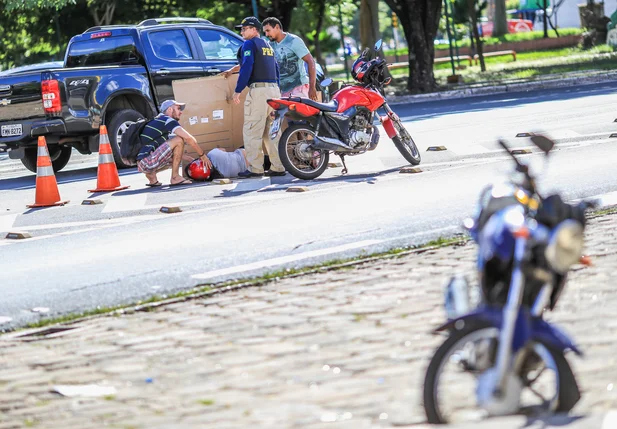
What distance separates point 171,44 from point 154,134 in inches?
155

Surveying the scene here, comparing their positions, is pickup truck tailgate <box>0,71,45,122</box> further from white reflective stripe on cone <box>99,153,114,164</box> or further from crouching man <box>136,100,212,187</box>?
crouching man <box>136,100,212,187</box>

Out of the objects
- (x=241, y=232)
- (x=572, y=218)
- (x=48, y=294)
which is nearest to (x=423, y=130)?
(x=241, y=232)

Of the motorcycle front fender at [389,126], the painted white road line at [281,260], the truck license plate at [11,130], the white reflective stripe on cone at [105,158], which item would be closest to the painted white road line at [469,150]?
the motorcycle front fender at [389,126]

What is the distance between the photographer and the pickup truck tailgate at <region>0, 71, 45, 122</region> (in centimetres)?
1534

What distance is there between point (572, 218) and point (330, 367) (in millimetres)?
1518

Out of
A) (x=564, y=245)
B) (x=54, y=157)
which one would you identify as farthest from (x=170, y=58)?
(x=564, y=245)

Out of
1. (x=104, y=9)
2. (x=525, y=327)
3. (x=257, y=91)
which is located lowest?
(x=525, y=327)

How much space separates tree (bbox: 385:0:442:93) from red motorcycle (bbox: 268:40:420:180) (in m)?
16.7

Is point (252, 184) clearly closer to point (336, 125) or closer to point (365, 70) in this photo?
point (336, 125)

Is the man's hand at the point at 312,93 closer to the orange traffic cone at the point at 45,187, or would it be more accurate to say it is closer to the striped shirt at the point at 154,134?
the striped shirt at the point at 154,134

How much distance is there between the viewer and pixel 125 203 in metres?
12.1

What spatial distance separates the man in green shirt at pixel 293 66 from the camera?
1365 cm

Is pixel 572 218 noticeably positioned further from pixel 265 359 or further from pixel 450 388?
pixel 265 359

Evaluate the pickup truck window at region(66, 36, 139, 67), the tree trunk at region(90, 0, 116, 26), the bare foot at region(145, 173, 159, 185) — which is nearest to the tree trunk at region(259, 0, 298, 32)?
the tree trunk at region(90, 0, 116, 26)
